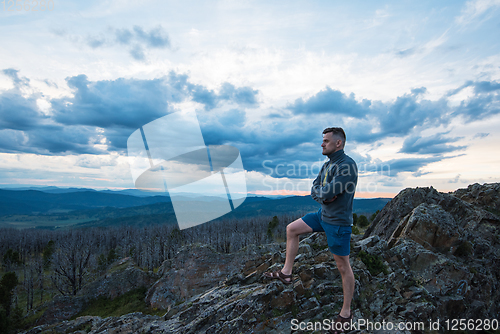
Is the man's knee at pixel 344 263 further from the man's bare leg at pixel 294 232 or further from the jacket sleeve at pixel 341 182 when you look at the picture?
the jacket sleeve at pixel 341 182

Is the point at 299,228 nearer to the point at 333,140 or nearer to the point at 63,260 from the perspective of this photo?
the point at 333,140

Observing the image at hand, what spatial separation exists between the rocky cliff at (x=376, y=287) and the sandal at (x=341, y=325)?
75 centimetres

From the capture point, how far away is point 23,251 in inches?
4242

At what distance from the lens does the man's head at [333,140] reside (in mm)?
6195

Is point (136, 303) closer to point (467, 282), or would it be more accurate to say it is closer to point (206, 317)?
point (206, 317)

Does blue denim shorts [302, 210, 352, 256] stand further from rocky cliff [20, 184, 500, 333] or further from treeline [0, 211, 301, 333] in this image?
treeline [0, 211, 301, 333]

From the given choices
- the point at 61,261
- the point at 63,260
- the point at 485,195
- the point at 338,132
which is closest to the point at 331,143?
the point at 338,132

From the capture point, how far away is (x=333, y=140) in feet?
20.3

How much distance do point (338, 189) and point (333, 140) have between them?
126 centimetres

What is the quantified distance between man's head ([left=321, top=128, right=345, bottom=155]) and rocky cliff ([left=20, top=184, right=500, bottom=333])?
4361mm

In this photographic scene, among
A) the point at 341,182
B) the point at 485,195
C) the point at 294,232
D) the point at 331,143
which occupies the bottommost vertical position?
the point at 294,232

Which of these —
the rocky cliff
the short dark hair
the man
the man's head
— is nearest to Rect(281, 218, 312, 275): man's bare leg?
the man

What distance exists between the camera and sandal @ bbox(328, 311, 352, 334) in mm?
6236

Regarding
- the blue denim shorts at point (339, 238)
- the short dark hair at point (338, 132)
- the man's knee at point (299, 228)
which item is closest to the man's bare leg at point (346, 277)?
the blue denim shorts at point (339, 238)
